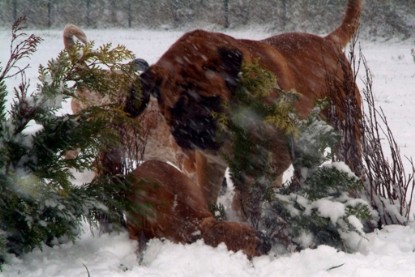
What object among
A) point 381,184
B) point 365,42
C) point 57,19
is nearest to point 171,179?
point 381,184

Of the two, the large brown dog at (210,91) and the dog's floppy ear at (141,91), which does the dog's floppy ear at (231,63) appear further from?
the dog's floppy ear at (141,91)

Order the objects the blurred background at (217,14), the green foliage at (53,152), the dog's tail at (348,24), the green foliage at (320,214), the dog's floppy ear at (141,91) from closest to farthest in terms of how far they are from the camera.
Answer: the green foliage at (53,152)
the green foliage at (320,214)
the dog's floppy ear at (141,91)
the dog's tail at (348,24)
the blurred background at (217,14)

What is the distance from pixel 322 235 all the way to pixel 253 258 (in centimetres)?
43

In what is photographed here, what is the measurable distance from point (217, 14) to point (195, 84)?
97.1 feet

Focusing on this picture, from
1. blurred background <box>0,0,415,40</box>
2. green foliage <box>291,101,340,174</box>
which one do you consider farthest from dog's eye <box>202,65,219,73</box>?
blurred background <box>0,0,415,40</box>

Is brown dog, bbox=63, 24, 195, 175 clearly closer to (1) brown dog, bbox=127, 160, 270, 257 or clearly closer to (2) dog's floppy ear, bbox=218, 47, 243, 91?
(1) brown dog, bbox=127, 160, 270, 257

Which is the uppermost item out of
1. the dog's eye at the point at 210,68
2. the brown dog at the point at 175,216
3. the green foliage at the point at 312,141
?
the dog's eye at the point at 210,68

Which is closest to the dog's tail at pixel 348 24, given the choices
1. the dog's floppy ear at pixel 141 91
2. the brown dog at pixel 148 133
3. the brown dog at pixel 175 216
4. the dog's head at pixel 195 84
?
the brown dog at pixel 148 133

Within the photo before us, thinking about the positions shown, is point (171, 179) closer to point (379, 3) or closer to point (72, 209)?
point (72, 209)

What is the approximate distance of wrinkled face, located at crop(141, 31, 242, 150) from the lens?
294 cm

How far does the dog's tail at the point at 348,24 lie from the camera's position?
4.28 m

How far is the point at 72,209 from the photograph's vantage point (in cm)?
279

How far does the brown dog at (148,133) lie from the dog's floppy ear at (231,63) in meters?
0.44

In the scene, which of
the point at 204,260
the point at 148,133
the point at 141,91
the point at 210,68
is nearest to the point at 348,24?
the point at 148,133
